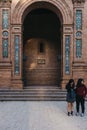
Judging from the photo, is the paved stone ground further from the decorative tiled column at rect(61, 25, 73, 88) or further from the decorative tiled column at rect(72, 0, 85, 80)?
the decorative tiled column at rect(72, 0, 85, 80)

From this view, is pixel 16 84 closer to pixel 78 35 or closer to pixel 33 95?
pixel 33 95

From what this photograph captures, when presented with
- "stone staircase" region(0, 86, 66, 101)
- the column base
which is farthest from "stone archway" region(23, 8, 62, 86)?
"stone staircase" region(0, 86, 66, 101)

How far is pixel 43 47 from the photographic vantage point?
2620cm

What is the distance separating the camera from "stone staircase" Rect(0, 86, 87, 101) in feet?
67.1

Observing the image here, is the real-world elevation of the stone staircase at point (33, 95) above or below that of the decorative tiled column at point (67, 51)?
below

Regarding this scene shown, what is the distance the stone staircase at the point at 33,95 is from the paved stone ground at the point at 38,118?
161 cm

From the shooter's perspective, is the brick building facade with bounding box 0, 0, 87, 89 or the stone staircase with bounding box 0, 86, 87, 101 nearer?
the stone staircase with bounding box 0, 86, 87, 101

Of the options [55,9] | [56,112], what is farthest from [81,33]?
[56,112]

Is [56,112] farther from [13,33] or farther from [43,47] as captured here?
[43,47]

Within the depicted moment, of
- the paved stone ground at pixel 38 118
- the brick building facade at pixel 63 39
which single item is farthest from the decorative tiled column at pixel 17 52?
the paved stone ground at pixel 38 118

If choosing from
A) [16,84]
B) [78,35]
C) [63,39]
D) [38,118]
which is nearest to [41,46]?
[63,39]

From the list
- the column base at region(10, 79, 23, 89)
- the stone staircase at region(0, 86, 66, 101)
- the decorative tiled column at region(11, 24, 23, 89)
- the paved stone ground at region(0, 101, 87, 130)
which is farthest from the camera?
the decorative tiled column at region(11, 24, 23, 89)

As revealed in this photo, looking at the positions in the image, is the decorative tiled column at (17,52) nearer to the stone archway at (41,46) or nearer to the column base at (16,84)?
the column base at (16,84)

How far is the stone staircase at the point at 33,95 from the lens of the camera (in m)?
20.4
